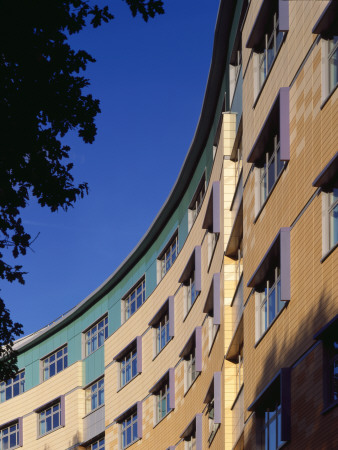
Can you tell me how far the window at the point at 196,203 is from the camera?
41.2 meters

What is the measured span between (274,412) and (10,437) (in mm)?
Result: 41651

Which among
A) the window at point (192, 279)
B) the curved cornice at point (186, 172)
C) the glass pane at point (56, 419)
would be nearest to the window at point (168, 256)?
the curved cornice at point (186, 172)

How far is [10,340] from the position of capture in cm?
2036

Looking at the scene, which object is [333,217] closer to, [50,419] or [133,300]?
[133,300]

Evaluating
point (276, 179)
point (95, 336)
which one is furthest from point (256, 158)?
point (95, 336)

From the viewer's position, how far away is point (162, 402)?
1818 inches

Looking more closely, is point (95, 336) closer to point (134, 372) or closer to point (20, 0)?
point (134, 372)

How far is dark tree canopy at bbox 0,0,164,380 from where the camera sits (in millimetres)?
17234

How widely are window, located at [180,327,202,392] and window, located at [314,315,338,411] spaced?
18.6 meters

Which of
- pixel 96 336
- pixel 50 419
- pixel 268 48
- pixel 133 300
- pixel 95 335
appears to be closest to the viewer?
pixel 268 48

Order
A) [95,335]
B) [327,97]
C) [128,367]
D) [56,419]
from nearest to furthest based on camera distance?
[327,97] → [128,367] → [95,335] → [56,419]

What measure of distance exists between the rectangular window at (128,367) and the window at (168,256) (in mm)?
5183

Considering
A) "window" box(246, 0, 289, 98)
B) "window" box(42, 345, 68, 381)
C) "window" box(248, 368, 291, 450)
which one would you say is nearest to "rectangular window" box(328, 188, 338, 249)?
"window" box(248, 368, 291, 450)

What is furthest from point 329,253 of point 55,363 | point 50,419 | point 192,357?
point 50,419
